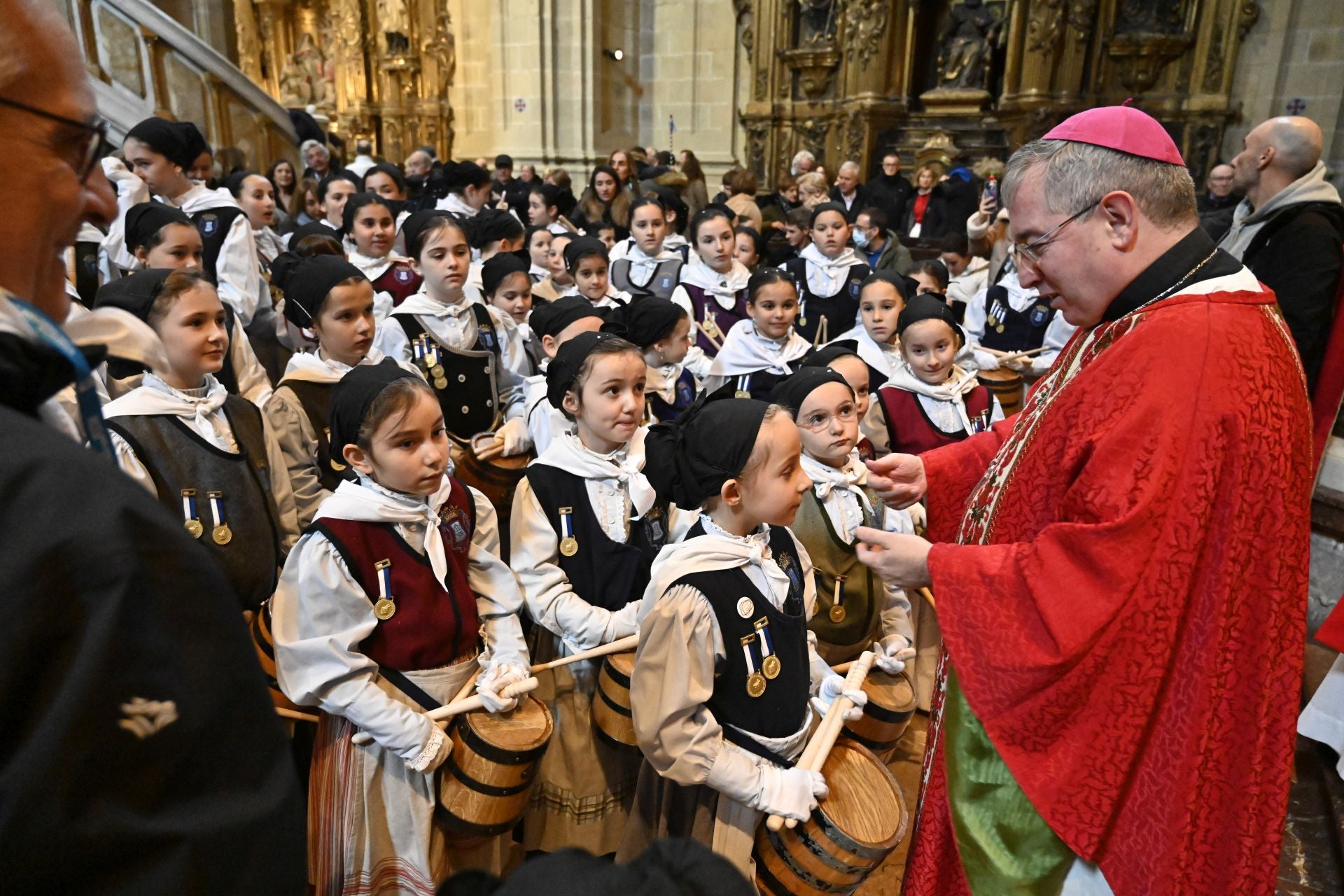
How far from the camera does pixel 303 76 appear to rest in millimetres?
16688

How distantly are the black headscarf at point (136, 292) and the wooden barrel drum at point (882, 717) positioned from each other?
2.59 m

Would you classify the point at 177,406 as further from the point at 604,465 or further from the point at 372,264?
the point at 372,264

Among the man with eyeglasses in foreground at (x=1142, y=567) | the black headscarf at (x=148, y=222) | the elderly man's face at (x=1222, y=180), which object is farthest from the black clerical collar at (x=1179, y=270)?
the elderly man's face at (x=1222, y=180)

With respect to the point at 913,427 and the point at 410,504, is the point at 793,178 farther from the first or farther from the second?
the point at 410,504

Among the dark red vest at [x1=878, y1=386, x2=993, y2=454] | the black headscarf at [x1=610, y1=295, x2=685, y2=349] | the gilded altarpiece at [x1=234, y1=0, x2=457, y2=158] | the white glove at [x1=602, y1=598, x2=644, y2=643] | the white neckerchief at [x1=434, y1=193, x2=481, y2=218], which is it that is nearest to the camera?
the white glove at [x1=602, y1=598, x2=644, y2=643]

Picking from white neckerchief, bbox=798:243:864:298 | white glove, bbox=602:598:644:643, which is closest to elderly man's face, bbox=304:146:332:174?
white neckerchief, bbox=798:243:864:298

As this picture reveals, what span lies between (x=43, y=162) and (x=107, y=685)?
1.70ft

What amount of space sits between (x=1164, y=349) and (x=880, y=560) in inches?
29.4

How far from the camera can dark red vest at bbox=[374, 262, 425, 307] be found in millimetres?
5617

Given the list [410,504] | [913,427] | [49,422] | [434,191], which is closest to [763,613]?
[410,504]

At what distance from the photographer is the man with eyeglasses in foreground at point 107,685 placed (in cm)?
64

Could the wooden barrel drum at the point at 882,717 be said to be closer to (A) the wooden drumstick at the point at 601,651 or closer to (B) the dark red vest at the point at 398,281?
(A) the wooden drumstick at the point at 601,651

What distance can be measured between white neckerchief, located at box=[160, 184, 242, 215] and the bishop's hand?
4.56 meters

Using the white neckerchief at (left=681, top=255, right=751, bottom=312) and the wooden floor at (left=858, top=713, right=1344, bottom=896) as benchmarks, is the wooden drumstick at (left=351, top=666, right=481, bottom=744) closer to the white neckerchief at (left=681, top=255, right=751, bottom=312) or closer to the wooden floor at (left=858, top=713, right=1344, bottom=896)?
the wooden floor at (left=858, top=713, right=1344, bottom=896)
